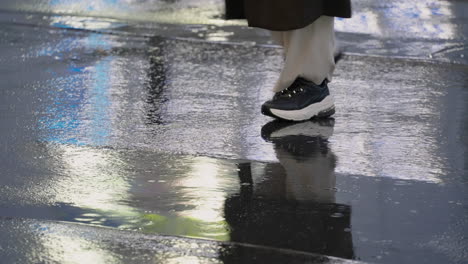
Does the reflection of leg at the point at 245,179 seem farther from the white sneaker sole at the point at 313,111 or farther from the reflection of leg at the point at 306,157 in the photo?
the white sneaker sole at the point at 313,111

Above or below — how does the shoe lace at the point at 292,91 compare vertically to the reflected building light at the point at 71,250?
above

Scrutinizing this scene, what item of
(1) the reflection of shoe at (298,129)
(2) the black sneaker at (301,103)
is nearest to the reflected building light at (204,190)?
(1) the reflection of shoe at (298,129)

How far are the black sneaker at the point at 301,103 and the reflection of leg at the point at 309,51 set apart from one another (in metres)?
0.04

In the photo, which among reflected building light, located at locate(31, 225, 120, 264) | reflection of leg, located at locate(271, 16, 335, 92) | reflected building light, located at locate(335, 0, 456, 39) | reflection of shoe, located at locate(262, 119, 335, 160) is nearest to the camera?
reflected building light, located at locate(31, 225, 120, 264)

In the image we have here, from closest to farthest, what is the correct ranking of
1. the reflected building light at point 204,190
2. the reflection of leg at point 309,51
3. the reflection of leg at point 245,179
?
the reflected building light at point 204,190, the reflection of leg at point 245,179, the reflection of leg at point 309,51

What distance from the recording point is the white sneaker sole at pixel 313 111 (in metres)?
4.35

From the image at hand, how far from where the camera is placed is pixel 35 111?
4441 millimetres

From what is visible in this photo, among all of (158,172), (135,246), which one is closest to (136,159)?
(158,172)

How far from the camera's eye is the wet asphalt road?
113 inches

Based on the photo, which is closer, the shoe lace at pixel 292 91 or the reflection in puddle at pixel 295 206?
the reflection in puddle at pixel 295 206

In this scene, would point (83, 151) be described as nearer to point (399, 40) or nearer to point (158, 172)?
point (158, 172)

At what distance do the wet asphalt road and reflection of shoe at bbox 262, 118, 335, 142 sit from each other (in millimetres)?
15

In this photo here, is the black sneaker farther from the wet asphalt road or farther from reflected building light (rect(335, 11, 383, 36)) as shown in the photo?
reflected building light (rect(335, 11, 383, 36))

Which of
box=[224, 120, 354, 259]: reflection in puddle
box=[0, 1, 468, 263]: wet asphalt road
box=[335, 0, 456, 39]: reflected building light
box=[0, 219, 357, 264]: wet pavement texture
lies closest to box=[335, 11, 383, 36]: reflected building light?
box=[335, 0, 456, 39]: reflected building light
